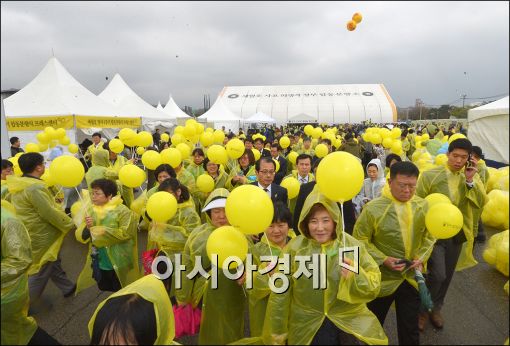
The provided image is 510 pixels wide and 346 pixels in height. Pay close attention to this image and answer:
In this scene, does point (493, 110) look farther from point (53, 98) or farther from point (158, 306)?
point (53, 98)

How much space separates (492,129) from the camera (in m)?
1.50

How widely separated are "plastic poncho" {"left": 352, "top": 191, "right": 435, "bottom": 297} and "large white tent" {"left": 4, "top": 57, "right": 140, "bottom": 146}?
927 centimetres

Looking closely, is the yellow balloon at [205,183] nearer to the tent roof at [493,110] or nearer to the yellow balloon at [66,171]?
the yellow balloon at [66,171]

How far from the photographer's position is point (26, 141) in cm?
971

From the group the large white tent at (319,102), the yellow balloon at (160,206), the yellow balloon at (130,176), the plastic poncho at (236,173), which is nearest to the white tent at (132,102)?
the plastic poncho at (236,173)

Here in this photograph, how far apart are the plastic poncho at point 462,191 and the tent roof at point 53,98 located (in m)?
→ 9.39

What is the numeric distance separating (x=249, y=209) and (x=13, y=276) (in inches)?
56.8

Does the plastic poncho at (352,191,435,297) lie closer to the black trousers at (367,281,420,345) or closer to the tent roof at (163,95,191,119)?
the black trousers at (367,281,420,345)

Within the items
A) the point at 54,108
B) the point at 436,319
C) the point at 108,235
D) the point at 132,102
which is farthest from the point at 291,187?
the point at 132,102

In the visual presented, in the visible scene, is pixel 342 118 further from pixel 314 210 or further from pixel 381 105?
pixel 314 210

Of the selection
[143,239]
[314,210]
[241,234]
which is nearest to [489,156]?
[314,210]

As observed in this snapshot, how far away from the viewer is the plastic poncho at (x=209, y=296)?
2527mm

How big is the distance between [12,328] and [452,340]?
3.37m

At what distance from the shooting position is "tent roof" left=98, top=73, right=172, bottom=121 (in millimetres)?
14133
